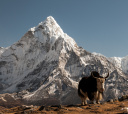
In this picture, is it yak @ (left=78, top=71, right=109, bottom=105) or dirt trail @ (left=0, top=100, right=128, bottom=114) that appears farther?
yak @ (left=78, top=71, right=109, bottom=105)

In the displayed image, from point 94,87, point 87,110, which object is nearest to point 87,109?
point 87,110

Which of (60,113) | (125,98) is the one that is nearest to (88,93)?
(125,98)

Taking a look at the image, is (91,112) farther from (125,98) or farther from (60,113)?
(125,98)

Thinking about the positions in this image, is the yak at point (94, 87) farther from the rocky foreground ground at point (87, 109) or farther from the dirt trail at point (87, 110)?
the dirt trail at point (87, 110)

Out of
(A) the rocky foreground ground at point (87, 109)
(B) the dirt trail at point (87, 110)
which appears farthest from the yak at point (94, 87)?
(B) the dirt trail at point (87, 110)

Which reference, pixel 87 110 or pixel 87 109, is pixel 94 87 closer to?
pixel 87 109

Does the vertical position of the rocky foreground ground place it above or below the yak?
below

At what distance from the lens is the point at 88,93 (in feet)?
69.1

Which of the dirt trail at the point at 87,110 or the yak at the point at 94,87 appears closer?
the dirt trail at the point at 87,110

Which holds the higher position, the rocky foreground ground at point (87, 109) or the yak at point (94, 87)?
the yak at point (94, 87)

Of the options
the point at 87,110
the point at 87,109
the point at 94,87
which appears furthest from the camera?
the point at 94,87

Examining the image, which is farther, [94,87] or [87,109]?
[94,87]

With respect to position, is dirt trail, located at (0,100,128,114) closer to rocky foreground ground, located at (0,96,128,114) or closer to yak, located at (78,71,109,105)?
rocky foreground ground, located at (0,96,128,114)

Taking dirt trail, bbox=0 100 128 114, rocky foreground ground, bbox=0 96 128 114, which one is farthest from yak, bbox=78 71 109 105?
dirt trail, bbox=0 100 128 114
